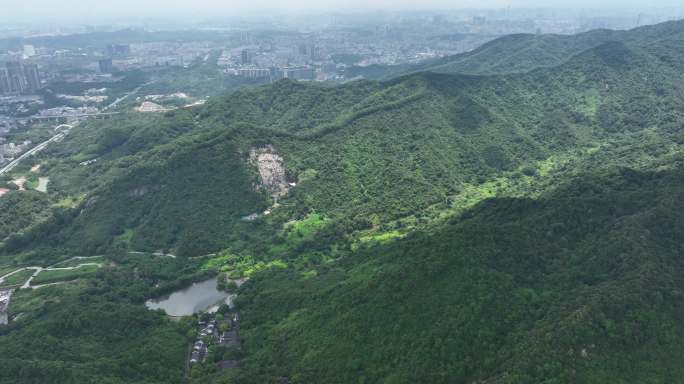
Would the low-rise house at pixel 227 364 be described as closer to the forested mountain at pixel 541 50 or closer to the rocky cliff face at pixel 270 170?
the rocky cliff face at pixel 270 170

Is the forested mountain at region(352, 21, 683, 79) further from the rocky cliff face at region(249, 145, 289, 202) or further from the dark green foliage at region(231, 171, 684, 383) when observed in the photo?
the dark green foliage at region(231, 171, 684, 383)

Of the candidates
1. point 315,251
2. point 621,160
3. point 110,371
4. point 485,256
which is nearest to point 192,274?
point 315,251

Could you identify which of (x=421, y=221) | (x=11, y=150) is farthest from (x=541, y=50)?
(x=11, y=150)

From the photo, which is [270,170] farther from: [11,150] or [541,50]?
[541,50]

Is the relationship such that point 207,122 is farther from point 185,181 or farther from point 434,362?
point 434,362

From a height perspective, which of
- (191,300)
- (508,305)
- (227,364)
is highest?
(508,305)
